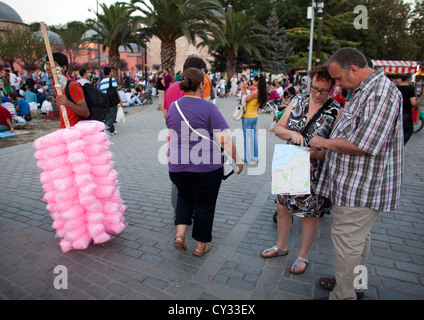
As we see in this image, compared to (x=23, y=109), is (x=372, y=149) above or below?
above

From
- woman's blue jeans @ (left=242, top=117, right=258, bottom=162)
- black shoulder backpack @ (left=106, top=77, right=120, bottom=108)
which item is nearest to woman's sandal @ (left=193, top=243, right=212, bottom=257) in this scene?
woman's blue jeans @ (left=242, top=117, right=258, bottom=162)

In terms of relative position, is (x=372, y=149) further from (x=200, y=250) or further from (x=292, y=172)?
(x=200, y=250)

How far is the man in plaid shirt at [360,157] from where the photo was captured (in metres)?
2.13

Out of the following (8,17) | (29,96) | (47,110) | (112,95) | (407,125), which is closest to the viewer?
(407,125)

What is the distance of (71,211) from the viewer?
10.6 feet

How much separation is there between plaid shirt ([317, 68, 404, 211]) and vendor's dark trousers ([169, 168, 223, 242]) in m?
1.17

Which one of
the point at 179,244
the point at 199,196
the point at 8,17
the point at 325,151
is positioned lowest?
the point at 179,244

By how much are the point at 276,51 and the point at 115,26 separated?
1816 centimetres

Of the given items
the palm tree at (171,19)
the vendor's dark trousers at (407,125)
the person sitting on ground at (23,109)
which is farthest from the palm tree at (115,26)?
the vendor's dark trousers at (407,125)

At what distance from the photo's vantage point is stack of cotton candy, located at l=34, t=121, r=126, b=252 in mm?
3148

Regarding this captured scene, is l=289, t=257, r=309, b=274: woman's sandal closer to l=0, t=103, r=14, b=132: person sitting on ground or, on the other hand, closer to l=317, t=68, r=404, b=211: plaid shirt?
l=317, t=68, r=404, b=211: plaid shirt

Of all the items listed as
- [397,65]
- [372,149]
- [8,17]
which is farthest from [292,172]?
[8,17]

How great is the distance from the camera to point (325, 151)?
2703 millimetres

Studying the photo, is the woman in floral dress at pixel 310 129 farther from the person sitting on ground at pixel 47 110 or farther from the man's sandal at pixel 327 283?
the person sitting on ground at pixel 47 110
